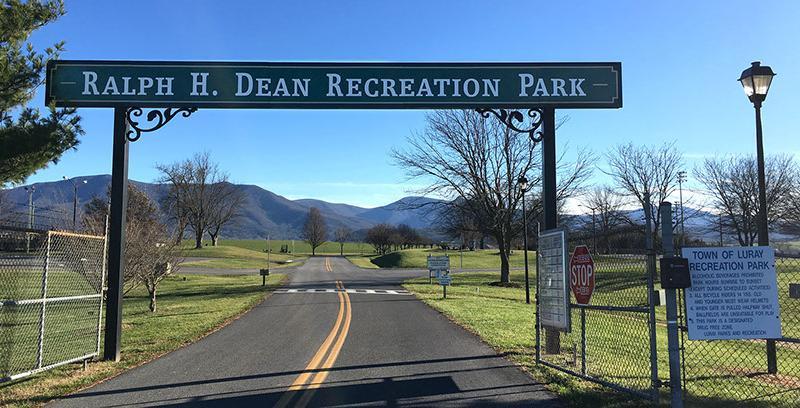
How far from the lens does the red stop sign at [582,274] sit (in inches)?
292

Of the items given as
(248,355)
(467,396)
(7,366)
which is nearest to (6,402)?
(7,366)

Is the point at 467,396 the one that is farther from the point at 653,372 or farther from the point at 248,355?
the point at 248,355

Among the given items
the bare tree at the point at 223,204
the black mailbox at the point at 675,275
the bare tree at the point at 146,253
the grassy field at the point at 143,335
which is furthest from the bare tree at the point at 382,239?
the black mailbox at the point at 675,275

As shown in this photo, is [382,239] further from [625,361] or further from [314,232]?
[625,361]

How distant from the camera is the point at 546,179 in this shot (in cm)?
940

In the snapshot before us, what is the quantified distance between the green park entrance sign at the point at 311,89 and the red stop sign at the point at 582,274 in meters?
1.46

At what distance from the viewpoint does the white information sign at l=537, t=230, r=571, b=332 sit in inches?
304

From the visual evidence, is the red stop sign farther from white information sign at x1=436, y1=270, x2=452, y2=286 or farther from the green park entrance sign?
white information sign at x1=436, y1=270, x2=452, y2=286

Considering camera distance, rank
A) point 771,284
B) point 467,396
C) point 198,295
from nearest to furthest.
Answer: point 771,284 < point 467,396 < point 198,295

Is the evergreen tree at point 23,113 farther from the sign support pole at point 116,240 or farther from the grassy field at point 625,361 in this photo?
the grassy field at point 625,361

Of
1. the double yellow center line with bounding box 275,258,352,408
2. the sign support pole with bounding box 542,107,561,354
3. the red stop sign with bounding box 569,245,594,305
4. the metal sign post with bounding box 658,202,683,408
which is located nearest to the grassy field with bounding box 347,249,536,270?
the double yellow center line with bounding box 275,258,352,408

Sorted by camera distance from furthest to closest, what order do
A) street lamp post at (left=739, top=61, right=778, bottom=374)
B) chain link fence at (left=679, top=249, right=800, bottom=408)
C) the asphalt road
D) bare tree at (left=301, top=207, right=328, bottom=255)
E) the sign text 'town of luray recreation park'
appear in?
bare tree at (left=301, top=207, right=328, bottom=255)
the sign text 'town of luray recreation park'
street lamp post at (left=739, top=61, right=778, bottom=374)
the asphalt road
chain link fence at (left=679, top=249, right=800, bottom=408)

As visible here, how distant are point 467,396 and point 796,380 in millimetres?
5664

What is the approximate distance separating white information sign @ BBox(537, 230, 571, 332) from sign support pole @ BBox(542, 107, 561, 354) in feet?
1.83
